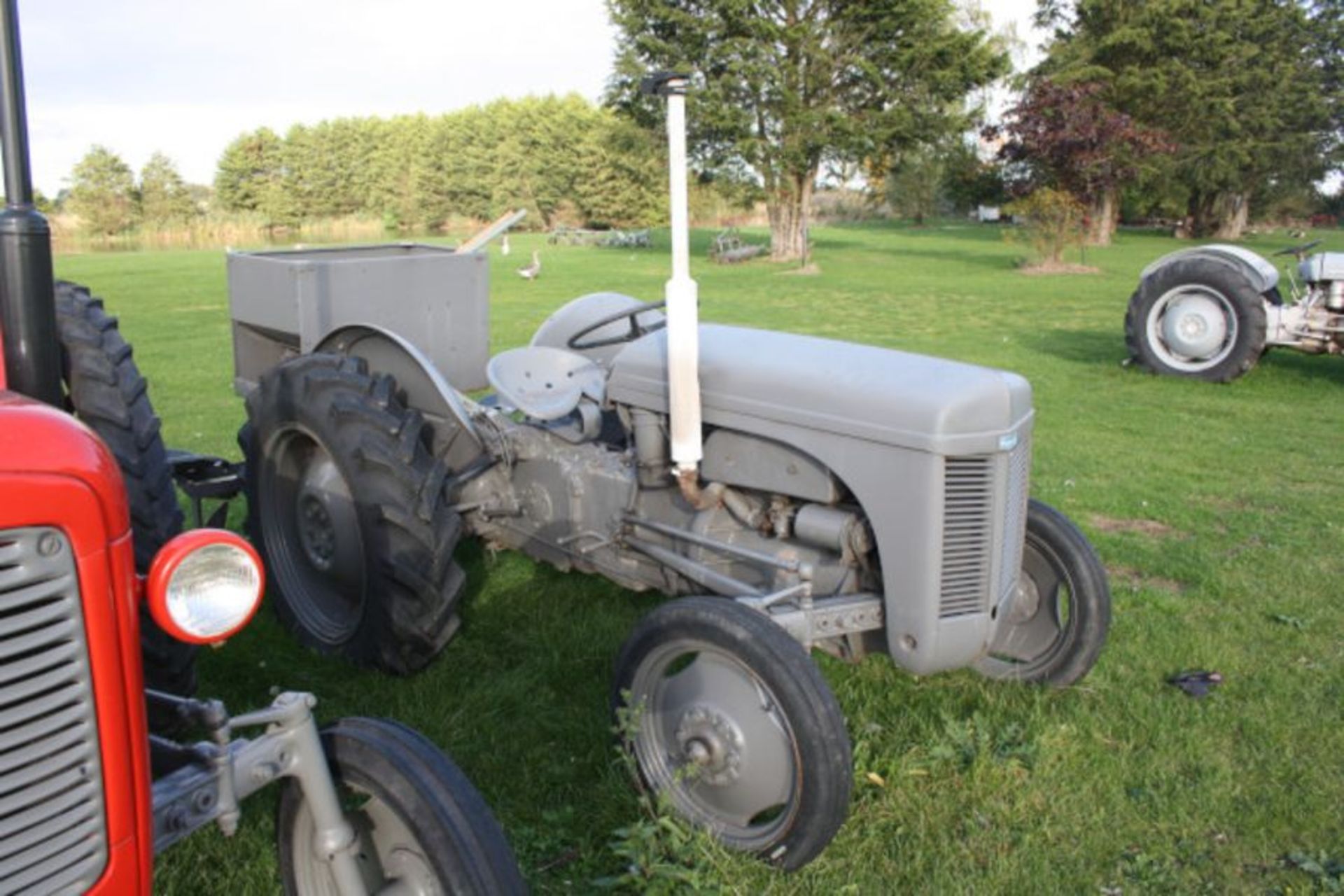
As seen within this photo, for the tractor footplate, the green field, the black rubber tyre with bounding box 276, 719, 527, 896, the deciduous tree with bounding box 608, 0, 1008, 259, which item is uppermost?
the deciduous tree with bounding box 608, 0, 1008, 259

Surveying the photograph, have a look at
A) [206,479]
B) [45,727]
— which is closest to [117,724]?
[45,727]

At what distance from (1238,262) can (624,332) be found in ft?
23.6

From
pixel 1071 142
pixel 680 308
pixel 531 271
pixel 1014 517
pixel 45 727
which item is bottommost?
pixel 1014 517

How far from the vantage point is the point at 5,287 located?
6.64 ft

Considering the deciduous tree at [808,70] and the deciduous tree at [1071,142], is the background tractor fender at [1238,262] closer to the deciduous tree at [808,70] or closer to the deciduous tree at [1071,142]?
the deciduous tree at [1071,142]

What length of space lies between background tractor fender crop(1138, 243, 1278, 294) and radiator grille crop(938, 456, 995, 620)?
747cm

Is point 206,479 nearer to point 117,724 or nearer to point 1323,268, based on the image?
point 117,724

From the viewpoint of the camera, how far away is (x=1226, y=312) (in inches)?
372

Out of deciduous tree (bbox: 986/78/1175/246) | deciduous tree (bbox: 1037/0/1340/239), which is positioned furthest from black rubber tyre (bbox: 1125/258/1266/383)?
deciduous tree (bbox: 1037/0/1340/239)

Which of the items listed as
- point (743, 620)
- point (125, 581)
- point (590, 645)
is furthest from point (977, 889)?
point (125, 581)

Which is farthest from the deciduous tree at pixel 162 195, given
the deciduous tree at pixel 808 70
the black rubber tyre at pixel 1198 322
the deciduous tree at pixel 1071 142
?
the black rubber tyre at pixel 1198 322

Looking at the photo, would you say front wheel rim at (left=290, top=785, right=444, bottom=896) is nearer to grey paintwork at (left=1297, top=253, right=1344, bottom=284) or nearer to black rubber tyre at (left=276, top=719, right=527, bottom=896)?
black rubber tyre at (left=276, top=719, right=527, bottom=896)

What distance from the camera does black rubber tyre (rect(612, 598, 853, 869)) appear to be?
8.24 feet

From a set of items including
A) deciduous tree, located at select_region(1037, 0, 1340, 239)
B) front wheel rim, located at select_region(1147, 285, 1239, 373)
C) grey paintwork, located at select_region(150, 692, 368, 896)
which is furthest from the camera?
deciduous tree, located at select_region(1037, 0, 1340, 239)
